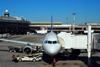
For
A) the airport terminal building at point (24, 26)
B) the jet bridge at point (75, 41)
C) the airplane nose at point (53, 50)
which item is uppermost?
the airport terminal building at point (24, 26)

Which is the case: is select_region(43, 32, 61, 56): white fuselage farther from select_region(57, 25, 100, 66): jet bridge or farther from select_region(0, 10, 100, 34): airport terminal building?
select_region(0, 10, 100, 34): airport terminal building

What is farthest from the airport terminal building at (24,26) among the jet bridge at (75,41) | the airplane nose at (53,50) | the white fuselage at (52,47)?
the airplane nose at (53,50)

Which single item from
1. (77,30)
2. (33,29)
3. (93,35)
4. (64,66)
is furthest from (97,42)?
(33,29)

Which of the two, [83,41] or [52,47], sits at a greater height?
[83,41]

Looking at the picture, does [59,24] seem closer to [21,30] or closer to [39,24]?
[39,24]

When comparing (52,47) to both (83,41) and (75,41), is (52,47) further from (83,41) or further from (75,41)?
(83,41)

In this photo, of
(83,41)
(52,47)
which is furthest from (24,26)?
(52,47)

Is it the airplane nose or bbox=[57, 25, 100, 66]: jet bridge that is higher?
bbox=[57, 25, 100, 66]: jet bridge

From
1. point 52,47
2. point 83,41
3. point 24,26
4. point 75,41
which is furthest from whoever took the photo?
point 24,26

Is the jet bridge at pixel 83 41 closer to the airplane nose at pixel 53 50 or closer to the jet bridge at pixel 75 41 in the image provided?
the jet bridge at pixel 75 41

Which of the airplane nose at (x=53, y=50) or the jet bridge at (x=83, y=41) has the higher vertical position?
the jet bridge at (x=83, y=41)

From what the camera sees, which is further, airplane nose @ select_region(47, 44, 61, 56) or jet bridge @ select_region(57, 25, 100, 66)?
jet bridge @ select_region(57, 25, 100, 66)

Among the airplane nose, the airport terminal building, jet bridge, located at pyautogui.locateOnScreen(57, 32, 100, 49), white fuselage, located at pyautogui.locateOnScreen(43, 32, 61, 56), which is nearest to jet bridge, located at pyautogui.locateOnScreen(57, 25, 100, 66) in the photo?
jet bridge, located at pyautogui.locateOnScreen(57, 32, 100, 49)

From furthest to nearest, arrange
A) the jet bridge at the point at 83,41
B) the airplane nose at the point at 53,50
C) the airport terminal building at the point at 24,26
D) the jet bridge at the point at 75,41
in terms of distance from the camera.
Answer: the airport terminal building at the point at 24,26, the jet bridge at the point at 75,41, the jet bridge at the point at 83,41, the airplane nose at the point at 53,50
